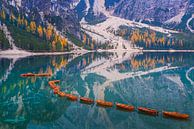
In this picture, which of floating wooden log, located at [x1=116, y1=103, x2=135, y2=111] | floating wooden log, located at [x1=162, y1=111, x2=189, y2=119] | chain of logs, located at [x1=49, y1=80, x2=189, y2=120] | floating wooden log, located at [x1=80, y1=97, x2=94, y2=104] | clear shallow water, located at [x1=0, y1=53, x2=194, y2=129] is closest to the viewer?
clear shallow water, located at [x1=0, y1=53, x2=194, y2=129]

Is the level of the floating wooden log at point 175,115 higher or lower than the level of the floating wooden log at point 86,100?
lower

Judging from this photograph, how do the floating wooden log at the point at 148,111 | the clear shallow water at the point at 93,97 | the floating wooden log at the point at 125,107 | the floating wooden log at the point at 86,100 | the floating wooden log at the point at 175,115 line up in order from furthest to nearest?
1. the floating wooden log at the point at 86,100
2. the floating wooden log at the point at 125,107
3. the floating wooden log at the point at 148,111
4. the floating wooden log at the point at 175,115
5. the clear shallow water at the point at 93,97

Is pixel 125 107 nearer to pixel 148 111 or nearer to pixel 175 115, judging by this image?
pixel 148 111

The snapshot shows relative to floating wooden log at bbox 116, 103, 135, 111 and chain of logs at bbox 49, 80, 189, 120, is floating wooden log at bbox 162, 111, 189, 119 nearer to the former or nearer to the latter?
chain of logs at bbox 49, 80, 189, 120

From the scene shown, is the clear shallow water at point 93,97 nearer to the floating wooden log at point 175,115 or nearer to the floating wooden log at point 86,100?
the floating wooden log at point 175,115

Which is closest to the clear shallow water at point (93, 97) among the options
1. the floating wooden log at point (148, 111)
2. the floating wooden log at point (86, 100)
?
the floating wooden log at point (148, 111)

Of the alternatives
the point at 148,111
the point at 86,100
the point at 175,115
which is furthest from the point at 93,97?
the point at 175,115

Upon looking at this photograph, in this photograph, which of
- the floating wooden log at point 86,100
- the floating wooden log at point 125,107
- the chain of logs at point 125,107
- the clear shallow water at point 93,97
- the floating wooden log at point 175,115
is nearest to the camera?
the clear shallow water at point 93,97

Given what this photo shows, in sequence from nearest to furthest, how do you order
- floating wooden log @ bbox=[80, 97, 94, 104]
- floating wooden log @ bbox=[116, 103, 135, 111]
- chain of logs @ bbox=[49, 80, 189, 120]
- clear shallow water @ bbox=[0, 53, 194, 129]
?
clear shallow water @ bbox=[0, 53, 194, 129] < chain of logs @ bbox=[49, 80, 189, 120] < floating wooden log @ bbox=[116, 103, 135, 111] < floating wooden log @ bbox=[80, 97, 94, 104]

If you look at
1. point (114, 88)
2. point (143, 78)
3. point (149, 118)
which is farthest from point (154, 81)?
point (149, 118)

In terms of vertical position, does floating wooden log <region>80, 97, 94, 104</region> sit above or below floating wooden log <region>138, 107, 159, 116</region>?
above

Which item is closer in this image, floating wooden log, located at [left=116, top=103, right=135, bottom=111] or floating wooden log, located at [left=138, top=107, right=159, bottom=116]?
floating wooden log, located at [left=138, top=107, right=159, bottom=116]

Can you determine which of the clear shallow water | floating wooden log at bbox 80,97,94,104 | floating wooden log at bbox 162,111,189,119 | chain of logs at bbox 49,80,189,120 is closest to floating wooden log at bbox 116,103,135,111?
chain of logs at bbox 49,80,189,120
